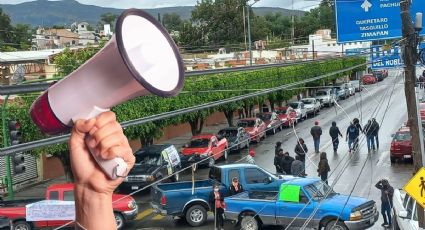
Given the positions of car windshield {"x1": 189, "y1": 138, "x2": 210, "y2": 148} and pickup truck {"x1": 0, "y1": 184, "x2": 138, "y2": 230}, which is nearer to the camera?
pickup truck {"x1": 0, "y1": 184, "x2": 138, "y2": 230}

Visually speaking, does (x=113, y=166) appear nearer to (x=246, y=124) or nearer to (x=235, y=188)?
(x=235, y=188)

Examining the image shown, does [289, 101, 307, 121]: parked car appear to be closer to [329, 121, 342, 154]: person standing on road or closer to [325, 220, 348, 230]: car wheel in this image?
[329, 121, 342, 154]: person standing on road

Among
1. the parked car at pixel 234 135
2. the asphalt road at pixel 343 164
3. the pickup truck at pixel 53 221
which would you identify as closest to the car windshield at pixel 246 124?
the asphalt road at pixel 343 164

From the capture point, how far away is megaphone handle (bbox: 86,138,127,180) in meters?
2.29

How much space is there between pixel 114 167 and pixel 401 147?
2198cm

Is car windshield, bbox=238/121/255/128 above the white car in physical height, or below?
below

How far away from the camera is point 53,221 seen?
15023 mm

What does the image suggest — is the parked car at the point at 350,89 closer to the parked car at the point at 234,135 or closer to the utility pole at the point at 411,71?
the parked car at the point at 234,135

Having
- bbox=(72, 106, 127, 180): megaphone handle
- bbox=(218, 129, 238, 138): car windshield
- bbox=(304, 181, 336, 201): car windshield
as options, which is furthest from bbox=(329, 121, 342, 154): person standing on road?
bbox=(72, 106, 127, 180): megaphone handle

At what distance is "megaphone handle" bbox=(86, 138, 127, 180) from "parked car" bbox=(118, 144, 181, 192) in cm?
1752

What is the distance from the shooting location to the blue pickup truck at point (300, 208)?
13555 millimetres

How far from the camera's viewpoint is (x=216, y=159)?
1033 inches

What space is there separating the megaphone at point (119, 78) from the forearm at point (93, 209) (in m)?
0.13

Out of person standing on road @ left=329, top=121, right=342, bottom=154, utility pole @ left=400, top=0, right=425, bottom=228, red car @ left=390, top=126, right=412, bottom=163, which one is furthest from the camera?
person standing on road @ left=329, top=121, right=342, bottom=154
